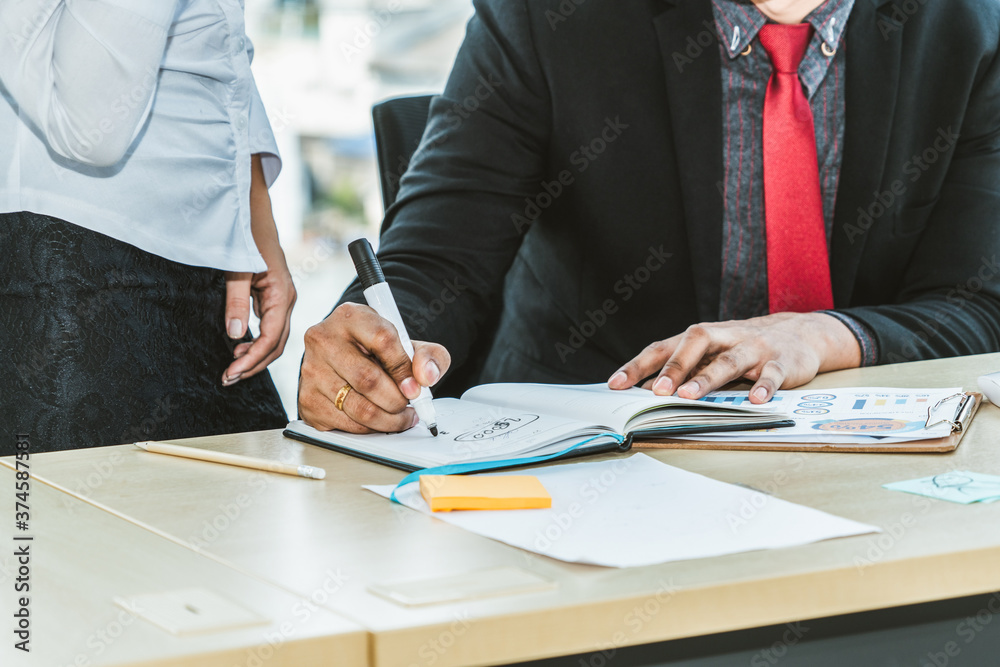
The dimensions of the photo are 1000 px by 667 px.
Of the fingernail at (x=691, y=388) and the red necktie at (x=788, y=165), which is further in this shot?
the red necktie at (x=788, y=165)

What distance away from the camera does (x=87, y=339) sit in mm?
965

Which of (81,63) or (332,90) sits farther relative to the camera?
(332,90)

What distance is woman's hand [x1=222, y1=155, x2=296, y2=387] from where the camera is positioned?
1.13 metres

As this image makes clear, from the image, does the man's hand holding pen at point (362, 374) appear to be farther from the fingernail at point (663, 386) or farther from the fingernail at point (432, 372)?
the fingernail at point (663, 386)

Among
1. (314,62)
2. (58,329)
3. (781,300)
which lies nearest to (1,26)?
(58,329)

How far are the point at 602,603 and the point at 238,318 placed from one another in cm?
78

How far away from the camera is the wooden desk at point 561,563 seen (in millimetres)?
445

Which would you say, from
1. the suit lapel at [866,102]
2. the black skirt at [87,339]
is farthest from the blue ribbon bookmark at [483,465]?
the suit lapel at [866,102]

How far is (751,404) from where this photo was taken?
912 mm

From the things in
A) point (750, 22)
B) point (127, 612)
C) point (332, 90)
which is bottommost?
point (127, 612)

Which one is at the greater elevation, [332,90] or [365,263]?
[332,90]

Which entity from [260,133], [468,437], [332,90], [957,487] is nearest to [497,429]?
[468,437]

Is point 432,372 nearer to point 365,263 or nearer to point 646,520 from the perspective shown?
point 365,263

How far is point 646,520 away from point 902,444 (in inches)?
11.0
